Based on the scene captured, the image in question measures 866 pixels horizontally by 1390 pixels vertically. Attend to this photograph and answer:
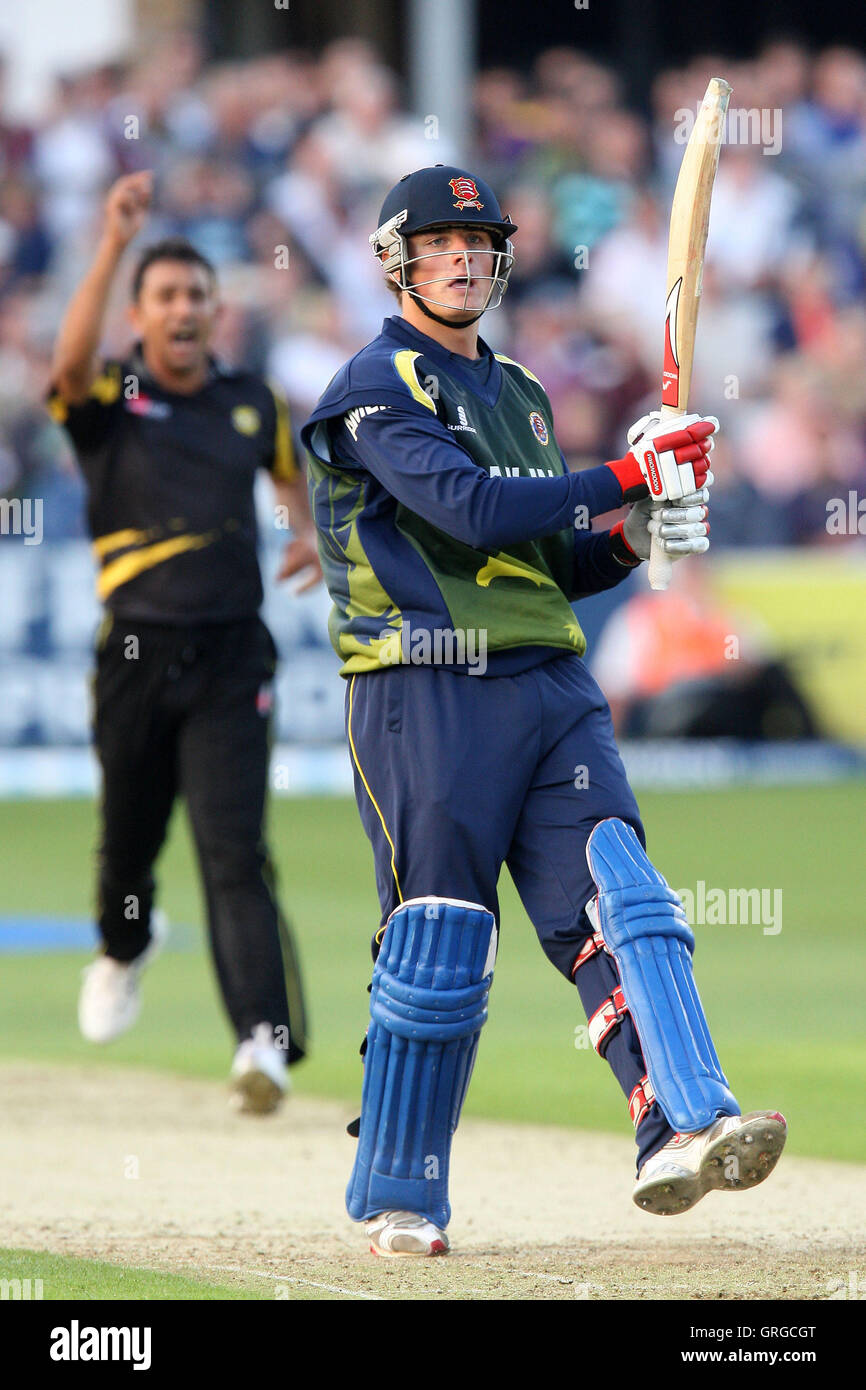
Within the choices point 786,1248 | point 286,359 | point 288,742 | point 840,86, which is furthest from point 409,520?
point 840,86

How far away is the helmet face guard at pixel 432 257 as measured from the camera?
4.54 m

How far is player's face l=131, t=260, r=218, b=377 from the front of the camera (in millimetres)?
6660

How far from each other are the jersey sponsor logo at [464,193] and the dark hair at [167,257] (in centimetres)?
224

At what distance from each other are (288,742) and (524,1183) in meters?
9.61

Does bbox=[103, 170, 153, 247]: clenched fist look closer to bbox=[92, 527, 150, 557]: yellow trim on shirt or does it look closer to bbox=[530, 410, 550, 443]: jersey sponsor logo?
bbox=[92, 527, 150, 557]: yellow trim on shirt

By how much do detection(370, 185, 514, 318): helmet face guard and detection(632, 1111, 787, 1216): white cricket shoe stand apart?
183cm

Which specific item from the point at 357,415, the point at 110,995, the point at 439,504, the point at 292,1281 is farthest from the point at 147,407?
the point at 292,1281

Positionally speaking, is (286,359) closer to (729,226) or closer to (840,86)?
(729,226)

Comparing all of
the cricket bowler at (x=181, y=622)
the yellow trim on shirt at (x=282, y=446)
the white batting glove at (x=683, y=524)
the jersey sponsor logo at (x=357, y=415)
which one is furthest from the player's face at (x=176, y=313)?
the white batting glove at (x=683, y=524)

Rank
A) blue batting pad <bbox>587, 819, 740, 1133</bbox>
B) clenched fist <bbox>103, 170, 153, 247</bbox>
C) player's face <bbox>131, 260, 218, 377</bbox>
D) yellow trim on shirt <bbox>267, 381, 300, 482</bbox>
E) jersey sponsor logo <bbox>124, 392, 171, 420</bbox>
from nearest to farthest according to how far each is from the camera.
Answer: blue batting pad <bbox>587, 819, 740, 1133</bbox> → clenched fist <bbox>103, 170, 153, 247</bbox> → player's face <bbox>131, 260, 218, 377</bbox> → jersey sponsor logo <bbox>124, 392, 171, 420</bbox> → yellow trim on shirt <bbox>267, 381, 300, 482</bbox>

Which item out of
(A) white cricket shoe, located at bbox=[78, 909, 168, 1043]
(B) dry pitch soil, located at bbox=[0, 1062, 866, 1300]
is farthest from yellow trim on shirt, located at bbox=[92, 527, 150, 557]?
(B) dry pitch soil, located at bbox=[0, 1062, 866, 1300]

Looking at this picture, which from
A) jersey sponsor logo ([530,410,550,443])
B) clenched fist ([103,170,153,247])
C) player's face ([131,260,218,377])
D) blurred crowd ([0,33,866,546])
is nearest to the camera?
jersey sponsor logo ([530,410,550,443])

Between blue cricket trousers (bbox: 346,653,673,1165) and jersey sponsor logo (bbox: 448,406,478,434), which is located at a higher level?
jersey sponsor logo (bbox: 448,406,478,434)

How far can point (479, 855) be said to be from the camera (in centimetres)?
447
